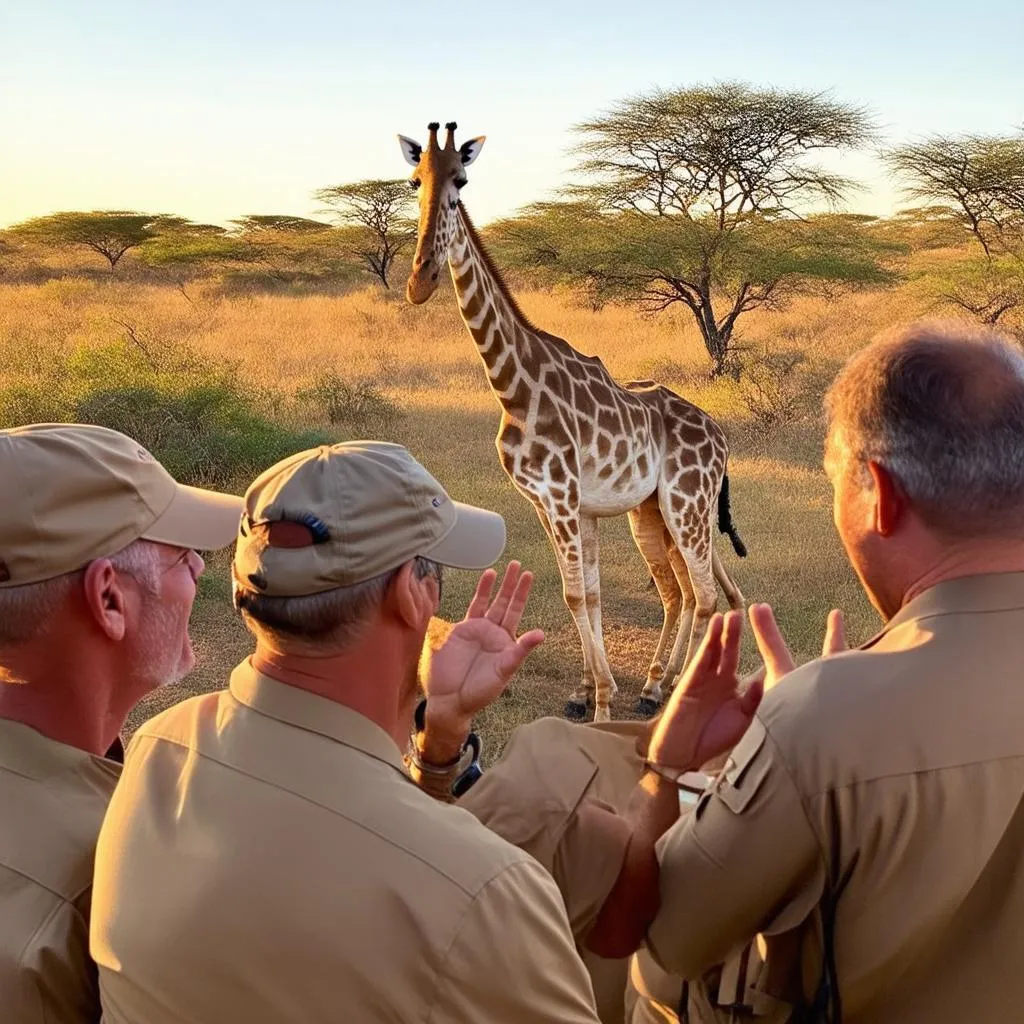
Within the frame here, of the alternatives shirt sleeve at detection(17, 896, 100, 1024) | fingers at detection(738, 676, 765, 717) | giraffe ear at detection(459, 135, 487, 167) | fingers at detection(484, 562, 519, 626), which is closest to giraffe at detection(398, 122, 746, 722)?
giraffe ear at detection(459, 135, 487, 167)

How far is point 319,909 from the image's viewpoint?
1088 mm

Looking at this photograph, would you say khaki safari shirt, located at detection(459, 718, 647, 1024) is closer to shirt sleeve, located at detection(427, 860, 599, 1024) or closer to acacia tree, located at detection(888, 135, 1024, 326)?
shirt sleeve, located at detection(427, 860, 599, 1024)

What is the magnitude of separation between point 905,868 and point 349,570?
0.75 m

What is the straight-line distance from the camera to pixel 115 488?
1.65 metres

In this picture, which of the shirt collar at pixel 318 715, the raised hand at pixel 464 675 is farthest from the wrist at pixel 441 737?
the shirt collar at pixel 318 715

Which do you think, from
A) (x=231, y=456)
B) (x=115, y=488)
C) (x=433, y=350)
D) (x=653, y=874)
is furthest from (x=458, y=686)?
(x=433, y=350)

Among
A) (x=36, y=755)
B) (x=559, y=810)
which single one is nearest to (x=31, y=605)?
(x=36, y=755)

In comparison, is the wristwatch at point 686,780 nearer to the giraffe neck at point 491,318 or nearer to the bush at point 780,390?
the giraffe neck at point 491,318

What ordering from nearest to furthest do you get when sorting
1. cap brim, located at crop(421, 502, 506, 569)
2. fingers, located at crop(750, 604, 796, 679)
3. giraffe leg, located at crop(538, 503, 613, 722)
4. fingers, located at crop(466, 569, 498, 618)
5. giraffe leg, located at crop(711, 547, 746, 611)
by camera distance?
cap brim, located at crop(421, 502, 506, 569)
fingers, located at crop(750, 604, 796, 679)
fingers, located at crop(466, 569, 498, 618)
giraffe leg, located at crop(538, 503, 613, 722)
giraffe leg, located at crop(711, 547, 746, 611)

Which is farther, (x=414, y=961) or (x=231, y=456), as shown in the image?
(x=231, y=456)

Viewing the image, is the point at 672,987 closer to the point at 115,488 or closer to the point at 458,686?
the point at 458,686

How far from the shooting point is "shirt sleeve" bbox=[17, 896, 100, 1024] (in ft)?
4.14

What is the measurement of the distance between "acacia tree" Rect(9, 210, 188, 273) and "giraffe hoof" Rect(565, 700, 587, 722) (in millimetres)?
26625

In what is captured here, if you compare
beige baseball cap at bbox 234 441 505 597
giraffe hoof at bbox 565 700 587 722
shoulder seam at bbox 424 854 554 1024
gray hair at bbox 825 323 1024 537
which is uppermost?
gray hair at bbox 825 323 1024 537
